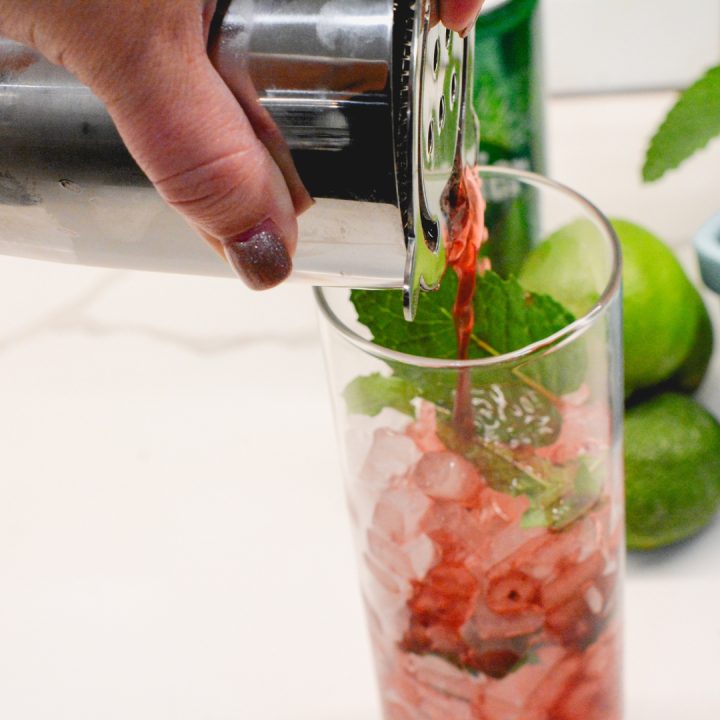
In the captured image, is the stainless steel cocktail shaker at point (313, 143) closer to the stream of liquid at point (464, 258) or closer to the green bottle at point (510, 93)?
the stream of liquid at point (464, 258)

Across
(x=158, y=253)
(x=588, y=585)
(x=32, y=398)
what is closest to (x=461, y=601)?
(x=588, y=585)

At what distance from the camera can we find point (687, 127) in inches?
23.5

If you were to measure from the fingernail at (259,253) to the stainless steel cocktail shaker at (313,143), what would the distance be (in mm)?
22

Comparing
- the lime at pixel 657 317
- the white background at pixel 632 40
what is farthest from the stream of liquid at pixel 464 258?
the white background at pixel 632 40

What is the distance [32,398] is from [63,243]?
0.42 meters

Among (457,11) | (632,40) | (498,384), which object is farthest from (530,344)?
(632,40)

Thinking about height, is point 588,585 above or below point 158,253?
below

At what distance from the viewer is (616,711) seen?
1.68 ft

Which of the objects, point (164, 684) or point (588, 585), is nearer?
point (588, 585)

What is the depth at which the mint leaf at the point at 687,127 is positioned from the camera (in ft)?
1.92

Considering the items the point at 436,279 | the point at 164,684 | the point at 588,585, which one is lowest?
the point at 164,684

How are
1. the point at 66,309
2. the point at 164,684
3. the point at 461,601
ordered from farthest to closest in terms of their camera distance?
the point at 66,309 < the point at 164,684 < the point at 461,601

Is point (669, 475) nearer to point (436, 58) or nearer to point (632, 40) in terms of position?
point (436, 58)

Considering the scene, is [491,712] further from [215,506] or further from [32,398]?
[32,398]
